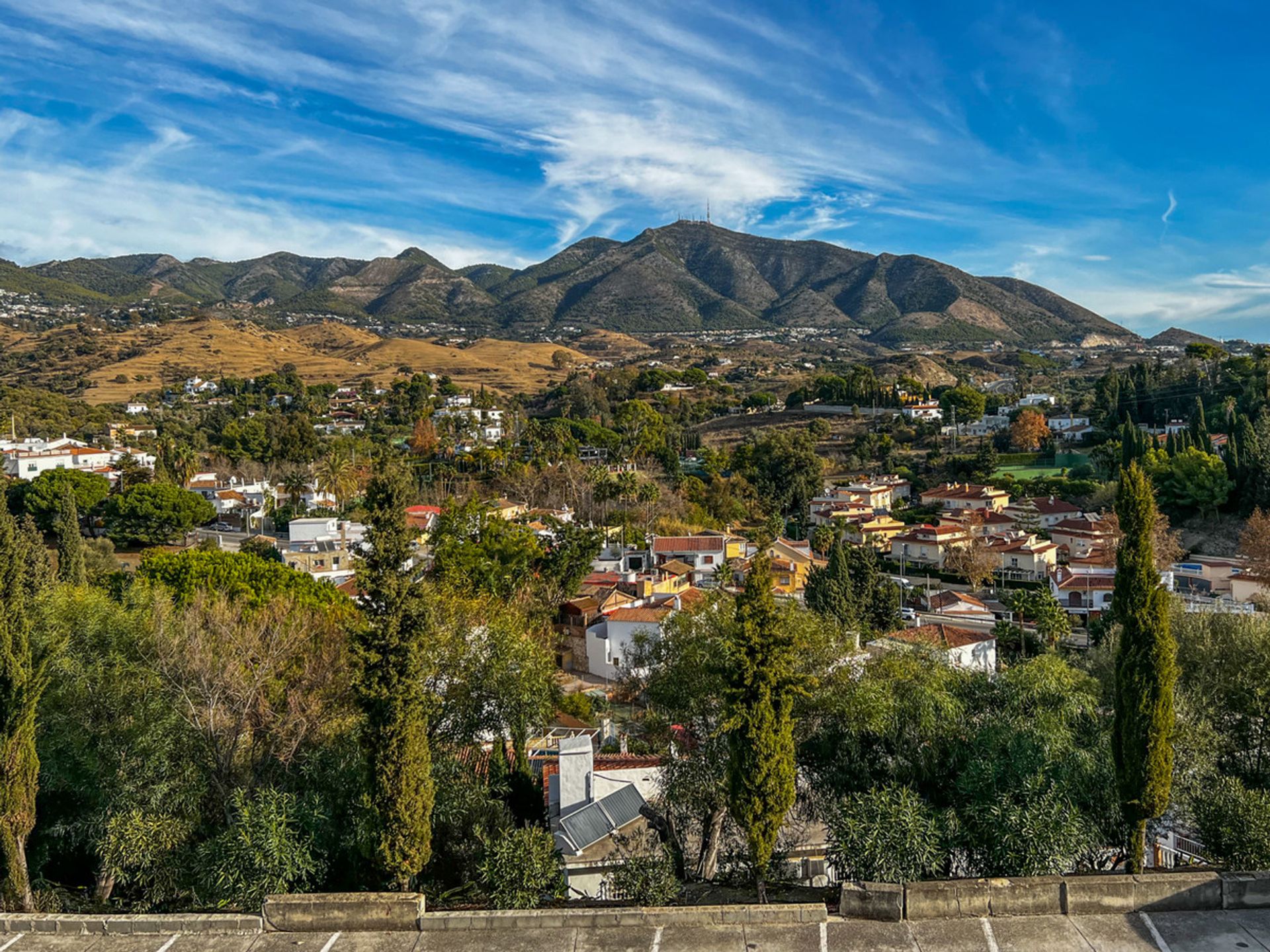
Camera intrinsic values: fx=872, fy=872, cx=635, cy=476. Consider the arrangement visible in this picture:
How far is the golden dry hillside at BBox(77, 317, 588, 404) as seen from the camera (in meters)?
106

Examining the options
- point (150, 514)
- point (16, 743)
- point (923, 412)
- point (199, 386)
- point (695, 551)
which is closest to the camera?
point (16, 743)

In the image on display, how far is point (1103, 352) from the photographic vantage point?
158m

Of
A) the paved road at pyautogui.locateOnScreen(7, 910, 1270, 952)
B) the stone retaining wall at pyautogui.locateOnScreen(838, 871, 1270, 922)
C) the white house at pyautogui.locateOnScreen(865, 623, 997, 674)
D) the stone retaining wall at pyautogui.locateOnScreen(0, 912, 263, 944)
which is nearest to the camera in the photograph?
the paved road at pyautogui.locateOnScreen(7, 910, 1270, 952)

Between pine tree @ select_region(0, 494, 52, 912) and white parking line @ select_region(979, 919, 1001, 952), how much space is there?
34.6 feet

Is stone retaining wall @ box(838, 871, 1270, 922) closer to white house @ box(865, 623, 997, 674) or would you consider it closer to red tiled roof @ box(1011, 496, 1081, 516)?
white house @ box(865, 623, 997, 674)

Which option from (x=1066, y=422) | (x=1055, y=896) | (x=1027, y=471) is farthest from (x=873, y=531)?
(x=1055, y=896)

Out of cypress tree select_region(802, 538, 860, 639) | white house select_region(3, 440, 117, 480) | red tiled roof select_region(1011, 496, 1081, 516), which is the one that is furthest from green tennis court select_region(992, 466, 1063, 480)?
white house select_region(3, 440, 117, 480)

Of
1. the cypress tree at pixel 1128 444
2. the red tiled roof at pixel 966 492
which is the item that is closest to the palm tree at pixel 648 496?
the red tiled roof at pixel 966 492

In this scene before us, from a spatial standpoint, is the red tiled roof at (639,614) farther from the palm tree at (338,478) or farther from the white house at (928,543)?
the palm tree at (338,478)

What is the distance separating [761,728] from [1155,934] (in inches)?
162

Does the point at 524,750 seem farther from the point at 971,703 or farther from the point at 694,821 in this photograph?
the point at 971,703

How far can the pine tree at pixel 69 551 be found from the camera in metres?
28.3

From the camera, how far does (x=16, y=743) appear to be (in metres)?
10.2

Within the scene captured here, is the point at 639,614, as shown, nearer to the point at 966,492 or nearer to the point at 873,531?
the point at 873,531
